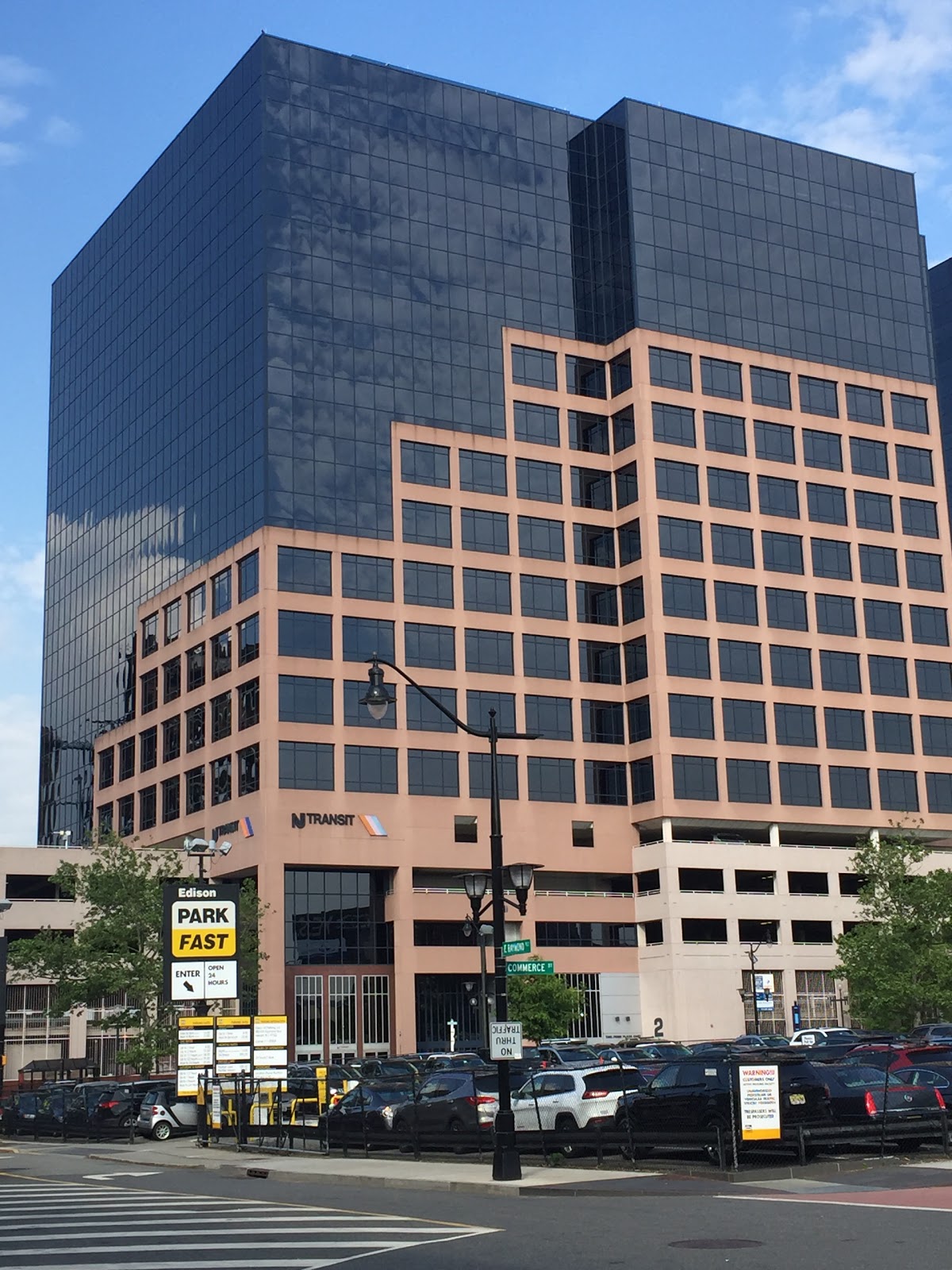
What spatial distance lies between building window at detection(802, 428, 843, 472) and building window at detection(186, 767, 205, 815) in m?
45.2

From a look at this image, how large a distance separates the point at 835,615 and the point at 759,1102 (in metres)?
81.0

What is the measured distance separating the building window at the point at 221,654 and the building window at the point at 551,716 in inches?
723

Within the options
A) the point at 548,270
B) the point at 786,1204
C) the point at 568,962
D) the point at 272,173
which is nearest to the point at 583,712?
the point at 568,962

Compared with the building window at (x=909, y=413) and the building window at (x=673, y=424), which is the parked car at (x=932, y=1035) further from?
the building window at (x=909, y=413)

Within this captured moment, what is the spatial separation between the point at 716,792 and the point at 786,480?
2226 cm

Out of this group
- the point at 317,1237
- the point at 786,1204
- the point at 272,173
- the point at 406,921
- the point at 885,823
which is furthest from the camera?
the point at 885,823

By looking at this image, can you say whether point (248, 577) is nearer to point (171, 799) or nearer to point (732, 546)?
point (171, 799)

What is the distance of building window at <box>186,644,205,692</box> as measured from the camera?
100 m

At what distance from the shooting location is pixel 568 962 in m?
95.7

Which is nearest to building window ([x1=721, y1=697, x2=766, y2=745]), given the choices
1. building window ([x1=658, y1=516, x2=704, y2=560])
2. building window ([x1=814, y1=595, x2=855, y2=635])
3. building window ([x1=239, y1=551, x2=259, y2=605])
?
building window ([x1=814, y1=595, x2=855, y2=635])

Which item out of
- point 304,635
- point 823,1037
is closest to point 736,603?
point 304,635

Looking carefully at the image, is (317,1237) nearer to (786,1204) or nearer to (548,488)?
(786,1204)

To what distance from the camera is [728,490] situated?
10469cm

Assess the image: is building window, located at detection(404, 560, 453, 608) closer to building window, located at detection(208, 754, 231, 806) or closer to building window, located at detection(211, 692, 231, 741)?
building window, located at detection(211, 692, 231, 741)
